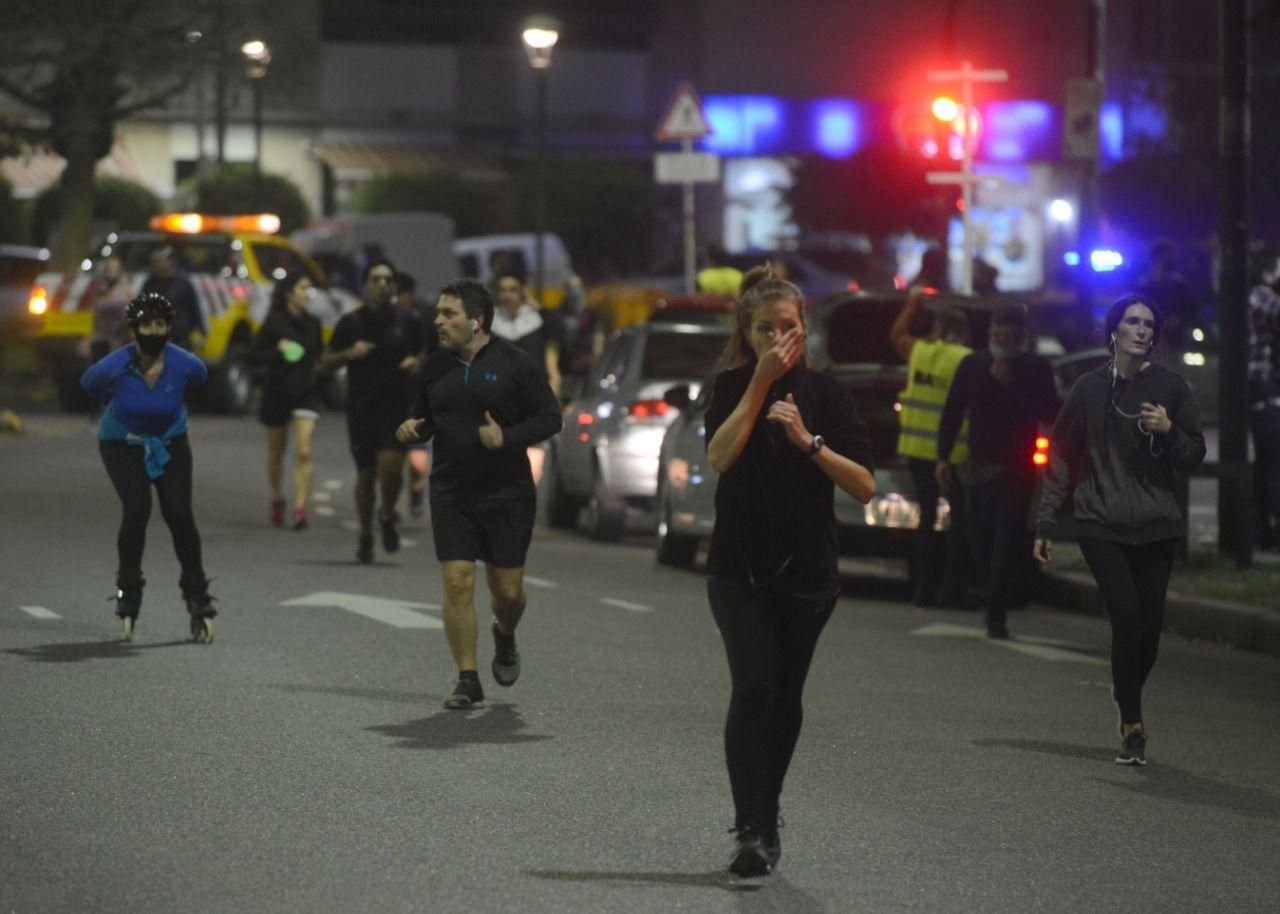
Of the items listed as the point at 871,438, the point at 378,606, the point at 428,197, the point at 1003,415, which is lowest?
the point at 378,606

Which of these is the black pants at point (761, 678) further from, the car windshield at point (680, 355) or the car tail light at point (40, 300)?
the car tail light at point (40, 300)

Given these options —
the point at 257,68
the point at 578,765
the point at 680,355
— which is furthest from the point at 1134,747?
the point at 257,68

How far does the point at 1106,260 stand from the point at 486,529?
1245cm

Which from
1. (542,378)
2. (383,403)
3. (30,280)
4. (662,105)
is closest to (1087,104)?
(383,403)

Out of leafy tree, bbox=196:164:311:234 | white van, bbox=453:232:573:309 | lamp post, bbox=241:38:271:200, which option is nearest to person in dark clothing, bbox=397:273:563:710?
lamp post, bbox=241:38:271:200

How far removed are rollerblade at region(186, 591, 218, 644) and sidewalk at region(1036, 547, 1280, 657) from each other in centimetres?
542

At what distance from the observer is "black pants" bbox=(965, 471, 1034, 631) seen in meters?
14.0

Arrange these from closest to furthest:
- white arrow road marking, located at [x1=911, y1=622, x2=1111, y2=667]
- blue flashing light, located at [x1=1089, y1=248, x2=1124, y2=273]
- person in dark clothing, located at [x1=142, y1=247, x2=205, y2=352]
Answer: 1. white arrow road marking, located at [x1=911, y1=622, x2=1111, y2=667]
2. blue flashing light, located at [x1=1089, y1=248, x2=1124, y2=273]
3. person in dark clothing, located at [x1=142, y1=247, x2=205, y2=352]

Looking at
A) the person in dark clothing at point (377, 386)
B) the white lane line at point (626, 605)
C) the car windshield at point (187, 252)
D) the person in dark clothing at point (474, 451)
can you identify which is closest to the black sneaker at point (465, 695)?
the person in dark clothing at point (474, 451)

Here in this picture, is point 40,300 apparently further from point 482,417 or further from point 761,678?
point 761,678

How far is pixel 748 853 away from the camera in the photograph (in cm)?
745

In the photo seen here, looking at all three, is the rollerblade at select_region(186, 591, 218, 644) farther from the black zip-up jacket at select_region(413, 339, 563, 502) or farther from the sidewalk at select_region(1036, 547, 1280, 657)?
the sidewalk at select_region(1036, 547, 1280, 657)

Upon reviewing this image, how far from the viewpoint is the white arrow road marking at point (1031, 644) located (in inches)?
526

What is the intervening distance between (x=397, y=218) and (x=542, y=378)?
3804cm
